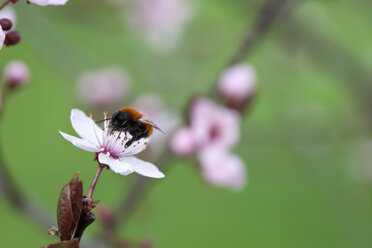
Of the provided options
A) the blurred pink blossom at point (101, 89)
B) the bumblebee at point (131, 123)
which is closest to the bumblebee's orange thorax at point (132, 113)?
the bumblebee at point (131, 123)

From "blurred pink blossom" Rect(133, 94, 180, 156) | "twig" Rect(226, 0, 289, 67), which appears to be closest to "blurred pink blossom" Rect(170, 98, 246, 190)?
"twig" Rect(226, 0, 289, 67)

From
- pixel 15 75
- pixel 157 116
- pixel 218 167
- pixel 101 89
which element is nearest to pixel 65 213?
pixel 15 75

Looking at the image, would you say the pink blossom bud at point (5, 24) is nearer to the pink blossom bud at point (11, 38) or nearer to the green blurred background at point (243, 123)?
the pink blossom bud at point (11, 38)

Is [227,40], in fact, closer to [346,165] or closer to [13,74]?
[346,165]

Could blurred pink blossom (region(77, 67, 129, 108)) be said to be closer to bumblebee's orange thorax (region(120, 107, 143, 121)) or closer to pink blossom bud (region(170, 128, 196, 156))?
pink blossom bud (region(170, 128, 196, 156))

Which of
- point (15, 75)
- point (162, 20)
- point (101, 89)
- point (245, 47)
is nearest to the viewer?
point (15, 75)

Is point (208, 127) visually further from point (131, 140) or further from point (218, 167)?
point (131, 140)
